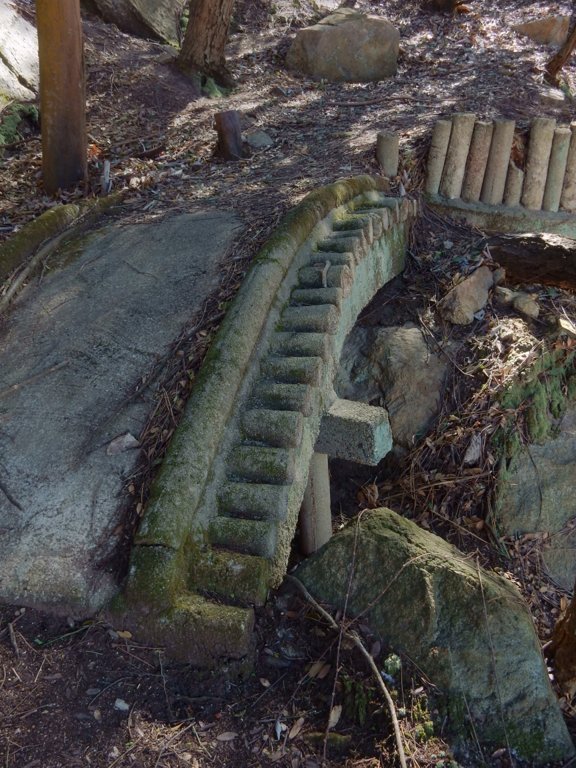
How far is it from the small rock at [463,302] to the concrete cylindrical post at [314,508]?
209 centimetres

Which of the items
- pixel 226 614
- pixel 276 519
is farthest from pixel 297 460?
pixel 226 614

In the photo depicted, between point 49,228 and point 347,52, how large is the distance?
260 inches

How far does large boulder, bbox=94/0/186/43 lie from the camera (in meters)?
10.1

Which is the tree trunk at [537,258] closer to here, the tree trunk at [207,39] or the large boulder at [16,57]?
the tree trunk at [207,39]

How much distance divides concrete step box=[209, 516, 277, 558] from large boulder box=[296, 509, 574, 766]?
0.28 meters

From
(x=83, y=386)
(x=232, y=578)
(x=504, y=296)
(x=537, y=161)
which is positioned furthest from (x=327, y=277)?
(x=537, y=161)

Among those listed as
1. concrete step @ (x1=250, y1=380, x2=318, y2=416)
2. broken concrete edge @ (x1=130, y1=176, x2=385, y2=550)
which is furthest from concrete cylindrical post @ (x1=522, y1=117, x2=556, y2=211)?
concrete step @ (x1=250, y1=380, x2=318, y2=416)

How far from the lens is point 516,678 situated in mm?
2838

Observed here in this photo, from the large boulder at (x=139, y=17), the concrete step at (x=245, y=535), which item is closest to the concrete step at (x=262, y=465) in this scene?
the concrete step at (x=245, y=535)

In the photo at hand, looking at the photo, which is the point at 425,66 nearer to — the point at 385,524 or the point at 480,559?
the point at 480,559

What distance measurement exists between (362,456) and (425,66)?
834cm

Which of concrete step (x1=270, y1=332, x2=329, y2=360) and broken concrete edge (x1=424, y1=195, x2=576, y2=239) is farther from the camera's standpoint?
broken concrete edge (x1=424, y1=195, x2=576, y2=239)

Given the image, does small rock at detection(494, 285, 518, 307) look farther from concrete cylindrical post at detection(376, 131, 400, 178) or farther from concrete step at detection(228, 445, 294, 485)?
concrete step at detection(228, 445, 294, 485)

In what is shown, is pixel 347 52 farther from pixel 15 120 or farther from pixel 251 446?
pixel 251 446
